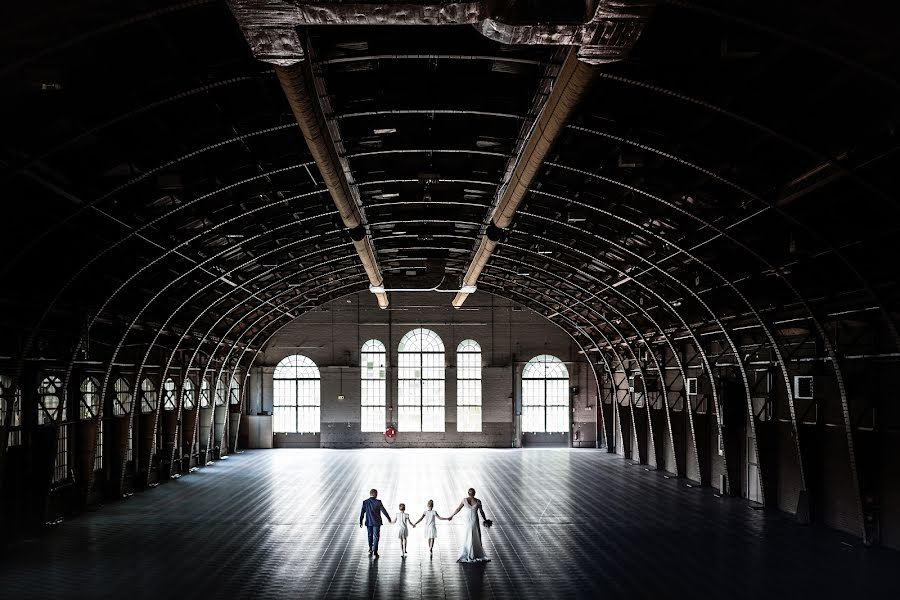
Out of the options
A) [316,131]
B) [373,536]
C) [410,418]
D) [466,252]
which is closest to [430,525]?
[373,536]

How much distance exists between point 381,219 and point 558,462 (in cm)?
1866

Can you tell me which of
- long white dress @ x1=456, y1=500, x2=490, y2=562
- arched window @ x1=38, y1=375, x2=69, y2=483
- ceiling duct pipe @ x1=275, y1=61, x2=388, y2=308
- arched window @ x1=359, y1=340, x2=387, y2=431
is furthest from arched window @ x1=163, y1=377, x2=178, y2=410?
long white dress @ x1=456, y1=500, x2=490, y2=562

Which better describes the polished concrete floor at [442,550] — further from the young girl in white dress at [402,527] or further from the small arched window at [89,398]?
the small arched window at [89,398]

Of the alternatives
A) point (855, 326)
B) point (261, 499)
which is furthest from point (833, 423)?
point (261, 499)

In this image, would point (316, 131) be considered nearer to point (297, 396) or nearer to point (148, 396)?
point (148, 396)

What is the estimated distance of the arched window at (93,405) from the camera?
2565 centimetres

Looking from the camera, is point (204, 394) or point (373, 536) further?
point (204, 394)

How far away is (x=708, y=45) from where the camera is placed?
13.6m

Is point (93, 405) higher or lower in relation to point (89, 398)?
lower

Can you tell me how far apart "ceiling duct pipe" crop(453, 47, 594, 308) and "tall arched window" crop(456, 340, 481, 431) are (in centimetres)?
2402

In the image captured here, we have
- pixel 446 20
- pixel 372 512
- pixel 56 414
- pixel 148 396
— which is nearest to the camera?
pixel 446 20

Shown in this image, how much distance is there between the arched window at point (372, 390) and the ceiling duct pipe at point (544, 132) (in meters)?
24.6

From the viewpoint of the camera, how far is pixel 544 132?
46.8 ft

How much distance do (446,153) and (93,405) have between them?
15.7 metres
